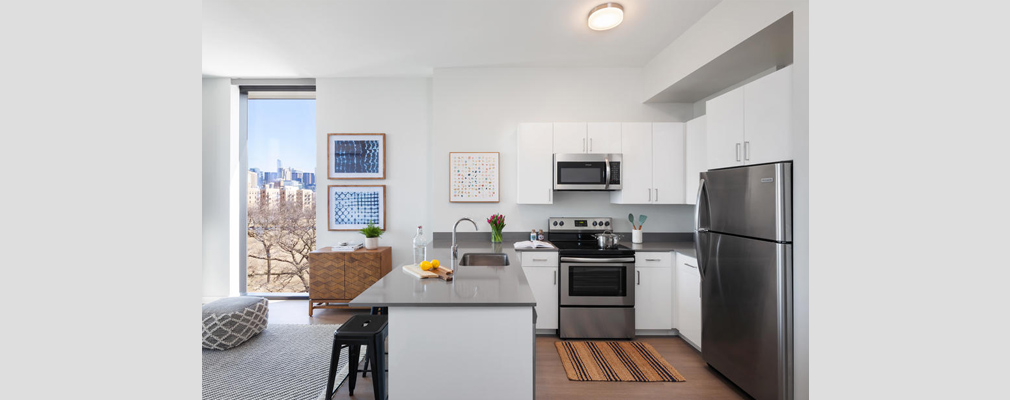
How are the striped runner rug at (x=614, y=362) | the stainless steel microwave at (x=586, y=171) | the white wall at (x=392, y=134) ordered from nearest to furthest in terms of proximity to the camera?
the striped runner rug at (x=614, y=362) < the stainless steel microwave at (x=586, y=171) < the white wall at (x=392, y=134)

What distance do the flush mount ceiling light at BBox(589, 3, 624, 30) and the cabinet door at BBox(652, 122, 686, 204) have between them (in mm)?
1123

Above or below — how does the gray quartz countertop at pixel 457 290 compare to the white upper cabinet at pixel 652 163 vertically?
below

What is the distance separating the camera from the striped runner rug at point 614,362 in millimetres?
2533

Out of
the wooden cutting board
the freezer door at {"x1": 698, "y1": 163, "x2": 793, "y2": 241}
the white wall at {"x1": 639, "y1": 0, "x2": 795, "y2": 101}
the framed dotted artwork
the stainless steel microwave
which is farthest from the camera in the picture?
the framed dotted artwork

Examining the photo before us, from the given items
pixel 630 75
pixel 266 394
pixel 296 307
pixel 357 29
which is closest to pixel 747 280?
pixel 630 75

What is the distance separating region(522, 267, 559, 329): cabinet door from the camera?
10.5 feet

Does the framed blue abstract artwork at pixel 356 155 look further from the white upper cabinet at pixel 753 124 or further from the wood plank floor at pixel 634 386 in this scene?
the white upper cabinet at pixel 753 124

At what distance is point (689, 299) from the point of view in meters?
3.02

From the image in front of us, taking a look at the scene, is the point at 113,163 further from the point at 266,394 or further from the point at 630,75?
the point at 630,75

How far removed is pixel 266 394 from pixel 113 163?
273cm

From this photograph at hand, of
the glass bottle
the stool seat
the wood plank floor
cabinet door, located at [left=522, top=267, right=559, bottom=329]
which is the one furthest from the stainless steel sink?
the stool seat

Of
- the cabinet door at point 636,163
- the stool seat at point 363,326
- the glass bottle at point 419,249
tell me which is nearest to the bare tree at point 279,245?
the glass bottle at point 419,249

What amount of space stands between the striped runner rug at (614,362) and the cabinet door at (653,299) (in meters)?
0.20

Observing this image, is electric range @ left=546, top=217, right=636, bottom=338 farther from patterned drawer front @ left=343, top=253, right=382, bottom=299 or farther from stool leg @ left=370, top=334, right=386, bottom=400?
patterned drawer front @ left=343, top=253, right=382, bottom=299
